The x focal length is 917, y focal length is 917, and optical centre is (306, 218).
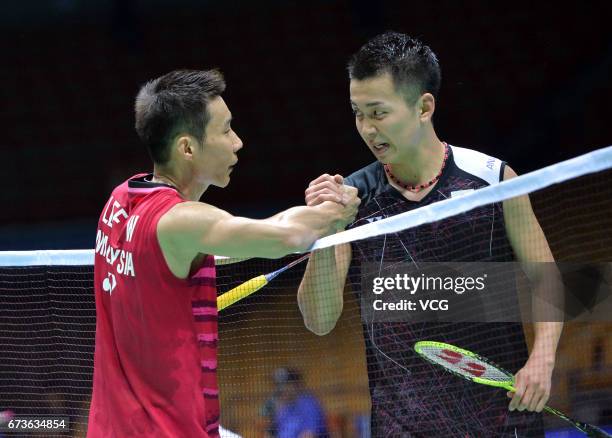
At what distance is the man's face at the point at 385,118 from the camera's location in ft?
10.3

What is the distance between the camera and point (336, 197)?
9.47ft

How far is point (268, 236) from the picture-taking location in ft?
8.32

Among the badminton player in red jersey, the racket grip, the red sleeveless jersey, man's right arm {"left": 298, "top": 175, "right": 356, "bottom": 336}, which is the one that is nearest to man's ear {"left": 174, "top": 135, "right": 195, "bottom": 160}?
the badminton player in red jersey

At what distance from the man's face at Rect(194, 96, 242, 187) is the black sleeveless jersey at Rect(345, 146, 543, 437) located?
0.67 metres

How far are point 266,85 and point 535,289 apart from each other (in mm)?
6737

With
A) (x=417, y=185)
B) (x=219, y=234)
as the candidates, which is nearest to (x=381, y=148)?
(x=417, y=185)

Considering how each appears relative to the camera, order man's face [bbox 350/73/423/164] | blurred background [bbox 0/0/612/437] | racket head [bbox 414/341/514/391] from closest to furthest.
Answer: racket head [bbox 414/341/514/391]
man's face [bbox 350/73/423/164]
blurred background [bbox 0/0/612/437]

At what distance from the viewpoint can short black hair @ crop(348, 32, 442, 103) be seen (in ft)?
10.5

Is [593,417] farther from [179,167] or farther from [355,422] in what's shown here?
[179,167]

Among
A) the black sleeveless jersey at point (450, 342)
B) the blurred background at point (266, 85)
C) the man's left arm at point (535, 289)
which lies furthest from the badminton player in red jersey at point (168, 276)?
the blurred background at point (266, 85)

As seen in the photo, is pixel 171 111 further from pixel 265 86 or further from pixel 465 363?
pixel 265 86

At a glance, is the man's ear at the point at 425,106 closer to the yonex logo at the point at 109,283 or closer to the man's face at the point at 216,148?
the man's face at the point at 216,148

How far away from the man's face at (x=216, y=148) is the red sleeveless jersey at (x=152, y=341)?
0.63ft

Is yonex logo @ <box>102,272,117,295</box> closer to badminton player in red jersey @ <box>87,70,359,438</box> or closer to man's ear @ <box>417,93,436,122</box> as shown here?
badminton player in red jersey @ <box>87,70,359,438</box>
